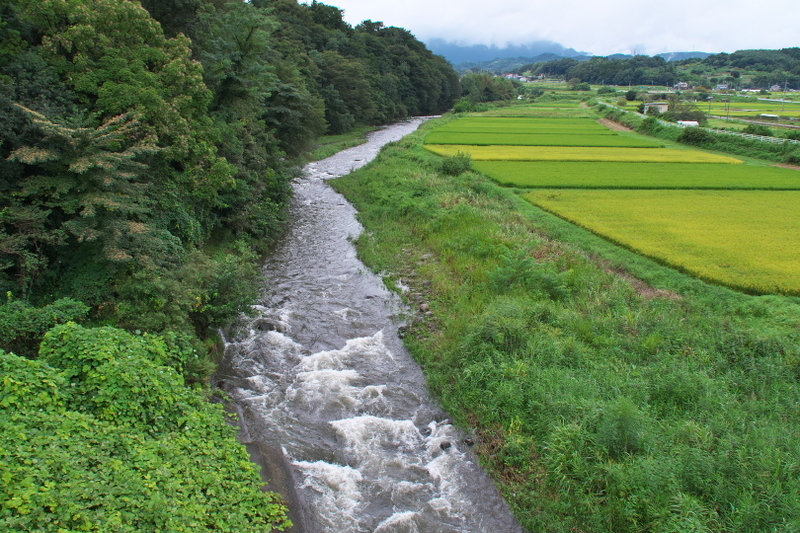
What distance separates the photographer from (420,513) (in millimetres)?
8305

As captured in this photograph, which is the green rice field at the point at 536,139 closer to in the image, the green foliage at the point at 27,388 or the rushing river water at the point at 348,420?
the rushing river water at the point at 348,420

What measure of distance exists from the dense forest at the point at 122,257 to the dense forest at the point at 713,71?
16105cm

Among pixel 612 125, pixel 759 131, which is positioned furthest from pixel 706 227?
pixel 612 125

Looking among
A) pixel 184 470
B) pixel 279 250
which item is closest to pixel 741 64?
pixel 279 250

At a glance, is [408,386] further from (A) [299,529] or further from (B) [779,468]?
(B) [779,468]

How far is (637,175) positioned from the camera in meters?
31.8

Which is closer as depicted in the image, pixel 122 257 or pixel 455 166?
pixel 122 257

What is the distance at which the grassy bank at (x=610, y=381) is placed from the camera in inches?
303

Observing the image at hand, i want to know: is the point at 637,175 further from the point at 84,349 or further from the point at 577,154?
the point at 84,349

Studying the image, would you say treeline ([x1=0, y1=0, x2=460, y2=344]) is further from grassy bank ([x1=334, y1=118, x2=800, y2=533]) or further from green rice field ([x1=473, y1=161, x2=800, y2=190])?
green rice field ([x1=473, y1=161, x2=800, y2=190])

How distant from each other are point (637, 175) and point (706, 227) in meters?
12.2

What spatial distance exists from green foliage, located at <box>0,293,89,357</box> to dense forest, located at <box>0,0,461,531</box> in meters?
0.03

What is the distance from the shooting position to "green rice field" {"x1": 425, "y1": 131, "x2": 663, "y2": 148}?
46.4 metres

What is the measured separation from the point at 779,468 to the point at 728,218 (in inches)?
697
